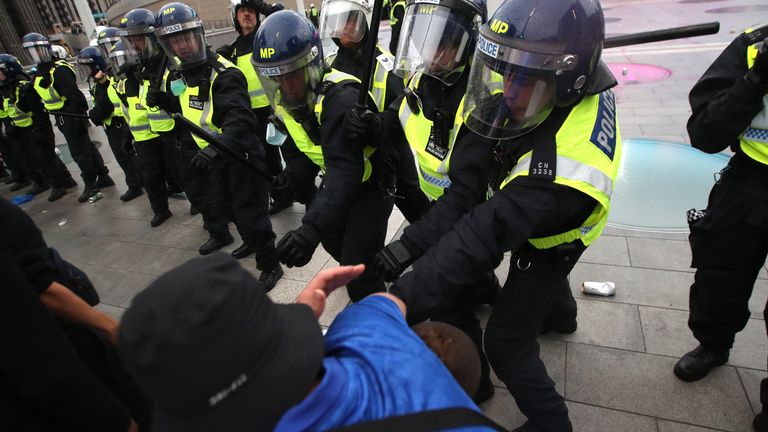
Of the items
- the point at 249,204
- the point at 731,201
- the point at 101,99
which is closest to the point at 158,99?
the point at 249,204

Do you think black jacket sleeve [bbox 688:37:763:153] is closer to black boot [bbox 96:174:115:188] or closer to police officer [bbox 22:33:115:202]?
police officer [bbox 22:33:115:202]

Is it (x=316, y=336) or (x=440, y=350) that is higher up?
(x=316, y=336)

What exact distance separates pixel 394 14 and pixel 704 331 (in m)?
2.99

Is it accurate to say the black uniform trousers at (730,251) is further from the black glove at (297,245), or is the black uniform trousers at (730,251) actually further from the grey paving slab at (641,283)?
the black glove at (297,245)

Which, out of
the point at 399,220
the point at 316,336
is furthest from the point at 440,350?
the point at 399,220

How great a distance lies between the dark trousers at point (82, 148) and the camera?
5.79 m

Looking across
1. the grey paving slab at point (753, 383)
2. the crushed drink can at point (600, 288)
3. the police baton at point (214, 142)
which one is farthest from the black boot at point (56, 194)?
the grey paving slab at point (753, 383)

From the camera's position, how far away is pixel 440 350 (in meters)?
1.17

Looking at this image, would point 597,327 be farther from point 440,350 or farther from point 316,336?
point 316,336

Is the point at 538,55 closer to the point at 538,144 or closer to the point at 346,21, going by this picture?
the point at 538,144

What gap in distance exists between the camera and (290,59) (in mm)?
2371

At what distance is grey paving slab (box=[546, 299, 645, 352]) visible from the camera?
8.41ft

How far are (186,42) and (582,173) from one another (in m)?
3.15

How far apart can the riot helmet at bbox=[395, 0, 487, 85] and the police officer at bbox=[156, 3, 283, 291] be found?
5.93 ft
